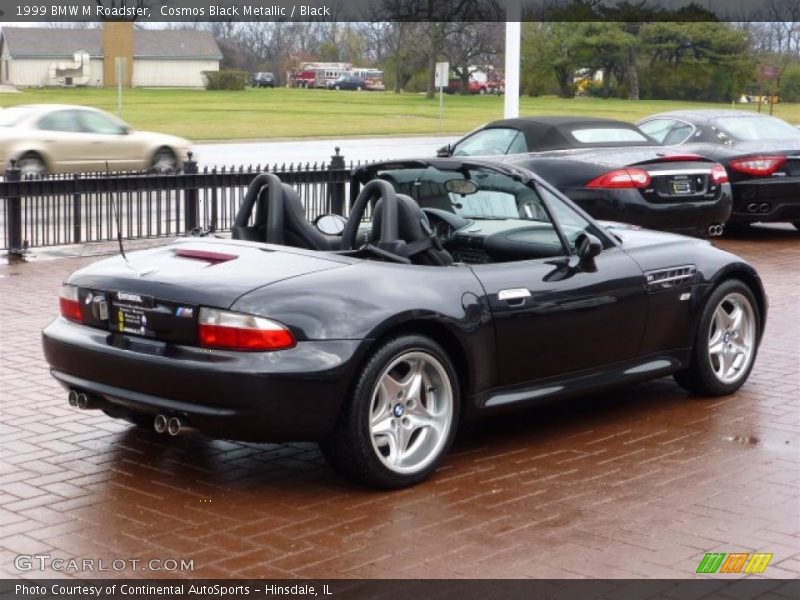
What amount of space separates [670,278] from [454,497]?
223 cm

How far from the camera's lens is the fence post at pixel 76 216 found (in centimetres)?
1406

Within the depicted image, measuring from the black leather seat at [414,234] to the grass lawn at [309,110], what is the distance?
38.6 metres

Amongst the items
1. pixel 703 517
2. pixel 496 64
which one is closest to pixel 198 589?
pixel 703 517

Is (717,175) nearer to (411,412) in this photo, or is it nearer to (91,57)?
(411,412)

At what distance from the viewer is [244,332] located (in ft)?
18.4

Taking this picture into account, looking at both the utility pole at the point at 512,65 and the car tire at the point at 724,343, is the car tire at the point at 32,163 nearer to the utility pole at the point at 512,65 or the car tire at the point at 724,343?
the utility pole at the point at 512,65

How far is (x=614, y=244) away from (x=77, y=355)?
9.88 feet

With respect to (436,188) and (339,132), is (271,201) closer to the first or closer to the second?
(436,188)

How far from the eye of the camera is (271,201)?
22.2 ft

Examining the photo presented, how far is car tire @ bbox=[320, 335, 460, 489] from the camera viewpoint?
18.8ft

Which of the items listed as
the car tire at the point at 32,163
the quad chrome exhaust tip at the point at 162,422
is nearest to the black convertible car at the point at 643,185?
the quad chrome exhaust tip at the point at 162,422

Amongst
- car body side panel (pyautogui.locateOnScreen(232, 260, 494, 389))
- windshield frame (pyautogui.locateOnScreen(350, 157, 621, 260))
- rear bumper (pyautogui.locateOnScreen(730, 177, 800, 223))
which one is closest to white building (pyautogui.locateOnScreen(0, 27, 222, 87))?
rear bumper (pyautogui.locateOnScreen(730, 177, 800, 223))

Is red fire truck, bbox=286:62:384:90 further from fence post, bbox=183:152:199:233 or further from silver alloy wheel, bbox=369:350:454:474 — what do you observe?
silver alloy wheel, bbox=369:350:454:474

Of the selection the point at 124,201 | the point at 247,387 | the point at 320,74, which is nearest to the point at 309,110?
the point at 320,74
